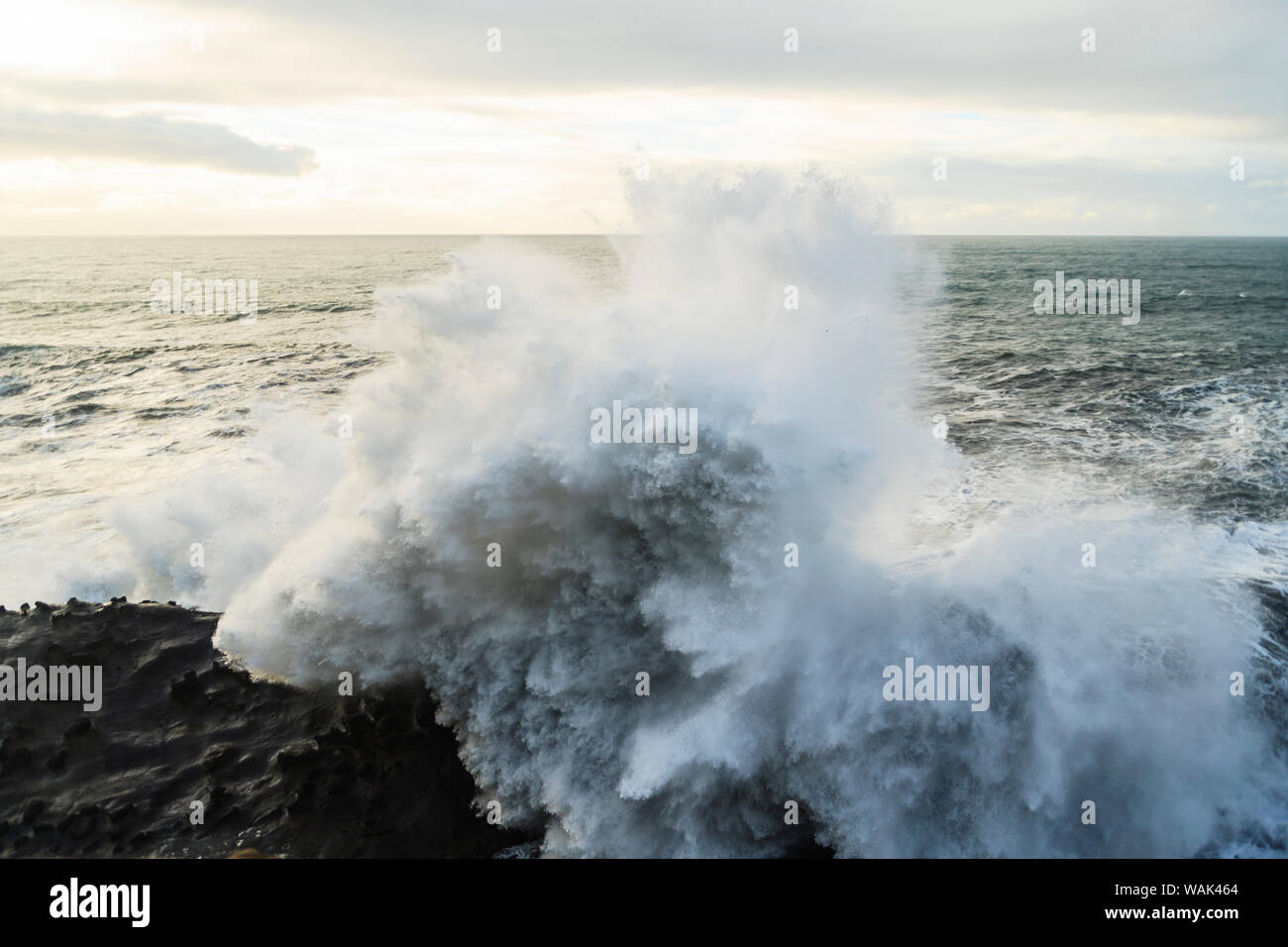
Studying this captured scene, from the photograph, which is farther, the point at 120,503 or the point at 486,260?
the point at 120,503

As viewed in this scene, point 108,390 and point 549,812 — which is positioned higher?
point 108,390

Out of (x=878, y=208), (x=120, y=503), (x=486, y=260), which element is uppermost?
(x=878, y=208)

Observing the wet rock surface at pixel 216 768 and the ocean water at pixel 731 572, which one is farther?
the ocean water at pixel 731 572

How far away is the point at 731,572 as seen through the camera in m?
7.94

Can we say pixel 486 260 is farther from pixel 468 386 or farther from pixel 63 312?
pixel 63 312

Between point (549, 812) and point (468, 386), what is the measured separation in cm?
525

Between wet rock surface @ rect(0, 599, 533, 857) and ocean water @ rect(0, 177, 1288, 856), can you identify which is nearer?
wet rock surface @ rect(0, 599, 533, 857)

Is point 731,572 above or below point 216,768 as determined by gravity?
above

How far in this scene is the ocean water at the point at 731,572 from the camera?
7215mm

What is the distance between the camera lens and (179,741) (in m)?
7.64

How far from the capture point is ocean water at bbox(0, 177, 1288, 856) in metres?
7.21

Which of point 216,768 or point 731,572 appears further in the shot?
point 731,572

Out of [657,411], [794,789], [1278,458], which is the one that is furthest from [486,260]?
[1278,458]
